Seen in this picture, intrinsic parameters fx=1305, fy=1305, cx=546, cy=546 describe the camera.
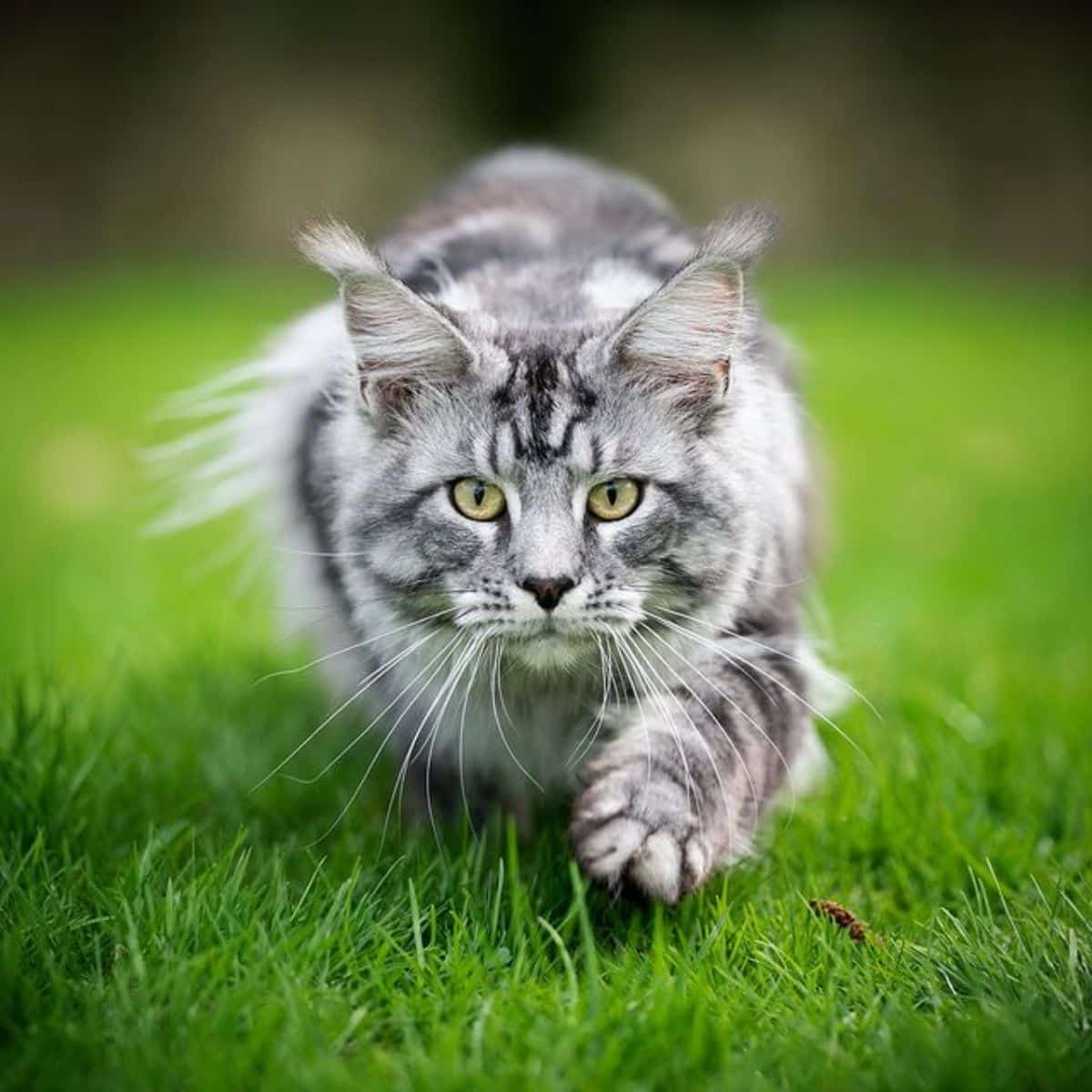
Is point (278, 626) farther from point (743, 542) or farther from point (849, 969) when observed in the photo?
point (849, 969)

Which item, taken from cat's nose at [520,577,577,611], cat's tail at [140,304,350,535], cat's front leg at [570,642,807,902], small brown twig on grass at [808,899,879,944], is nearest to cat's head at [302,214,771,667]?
cat's nose at [520,577,577,611]

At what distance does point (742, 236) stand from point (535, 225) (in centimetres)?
93

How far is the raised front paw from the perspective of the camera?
2115 mm

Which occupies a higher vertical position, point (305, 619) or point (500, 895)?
point (305, 619)

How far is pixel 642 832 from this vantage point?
214 centimetres

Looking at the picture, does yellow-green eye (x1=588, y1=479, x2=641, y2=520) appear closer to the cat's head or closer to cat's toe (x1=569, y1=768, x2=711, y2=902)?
the cat's head

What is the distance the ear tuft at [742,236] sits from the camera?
2.29m

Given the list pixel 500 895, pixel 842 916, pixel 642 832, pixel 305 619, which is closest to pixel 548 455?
pixel 642 832

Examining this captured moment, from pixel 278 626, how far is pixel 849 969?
2163 millimetres

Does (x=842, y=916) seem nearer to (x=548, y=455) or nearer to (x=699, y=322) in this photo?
(x=548, y=455)

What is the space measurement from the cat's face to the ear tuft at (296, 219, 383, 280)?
278 mm

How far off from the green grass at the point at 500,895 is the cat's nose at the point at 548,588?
1.48 feet

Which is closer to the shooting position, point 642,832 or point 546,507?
point 642,832

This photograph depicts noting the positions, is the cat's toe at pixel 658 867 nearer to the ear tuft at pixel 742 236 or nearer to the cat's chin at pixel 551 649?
the cat's chin at pixel 551 649
